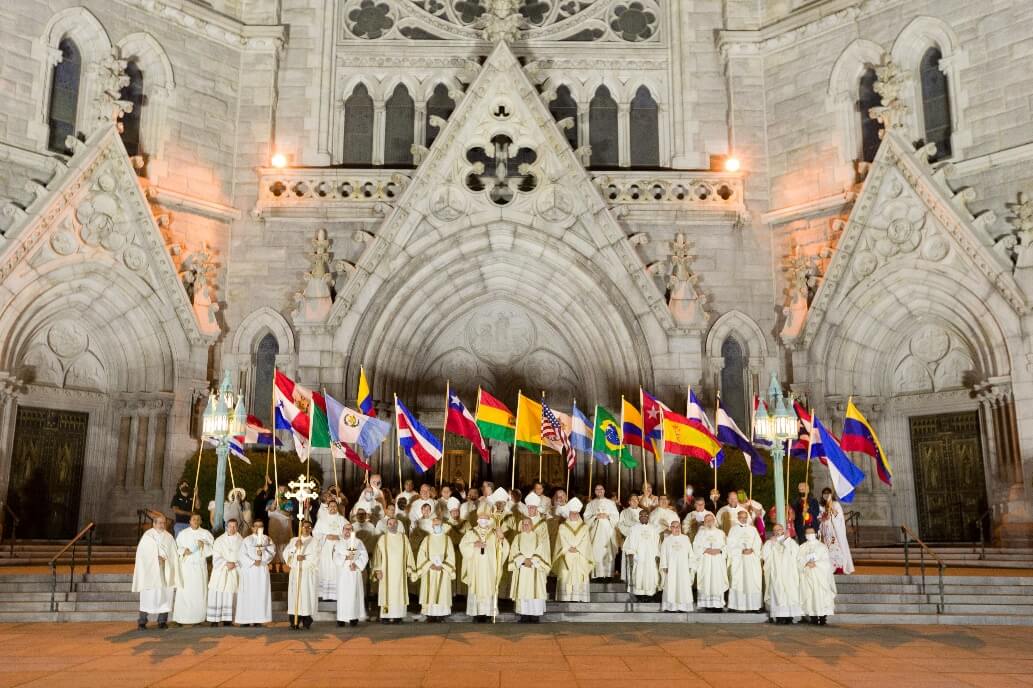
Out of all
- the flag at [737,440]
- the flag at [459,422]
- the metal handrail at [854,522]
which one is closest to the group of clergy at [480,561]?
the flag at [459,422]

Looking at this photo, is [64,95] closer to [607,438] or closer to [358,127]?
[358,127]

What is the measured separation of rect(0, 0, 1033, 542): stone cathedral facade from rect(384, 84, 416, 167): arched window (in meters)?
0.07

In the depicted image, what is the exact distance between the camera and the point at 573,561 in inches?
582

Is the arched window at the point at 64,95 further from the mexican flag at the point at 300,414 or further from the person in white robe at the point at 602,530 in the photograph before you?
the person in white robe at the point at 602,530

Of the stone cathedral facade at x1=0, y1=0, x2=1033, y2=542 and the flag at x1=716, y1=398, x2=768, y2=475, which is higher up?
the stone cathedral facade at x1=0, y1=0, x2=1033, y2=542

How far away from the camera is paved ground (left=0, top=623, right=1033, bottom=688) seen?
877cm

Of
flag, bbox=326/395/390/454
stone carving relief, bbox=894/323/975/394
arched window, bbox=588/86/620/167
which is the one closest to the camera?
flag, bbox=326/395/390/454

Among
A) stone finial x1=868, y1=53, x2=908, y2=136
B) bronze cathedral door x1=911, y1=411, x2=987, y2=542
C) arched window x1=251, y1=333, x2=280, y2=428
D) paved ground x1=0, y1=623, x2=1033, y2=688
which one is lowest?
paved ground x1=0, y1=623, x2=1033, y2=688

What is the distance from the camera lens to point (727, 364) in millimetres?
21312

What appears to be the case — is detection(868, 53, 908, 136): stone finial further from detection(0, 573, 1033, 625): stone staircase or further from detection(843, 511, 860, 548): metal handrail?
detection(0, 573, 1033, 625): stone staircase

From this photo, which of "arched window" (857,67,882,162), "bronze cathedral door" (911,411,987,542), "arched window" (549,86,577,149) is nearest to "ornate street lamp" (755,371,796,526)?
"bronze cathedral door" (911,411,987,542)

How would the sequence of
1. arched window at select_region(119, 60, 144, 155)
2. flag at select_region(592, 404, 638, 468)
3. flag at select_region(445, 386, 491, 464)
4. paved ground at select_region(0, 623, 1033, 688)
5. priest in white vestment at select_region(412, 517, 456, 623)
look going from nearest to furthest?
paved ground at select_region(0, 623, 1033, 688)
priest in white vestment at select_region(412, 517, 456, 623)
flag at select_region(445, 386, 491, 464)
flag at select_region(592, 404, 638, 468)
arched window at select_region(119, 60, 144, 155)

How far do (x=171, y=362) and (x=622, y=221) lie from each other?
35.3ft

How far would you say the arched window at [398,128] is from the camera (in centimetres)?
2302
